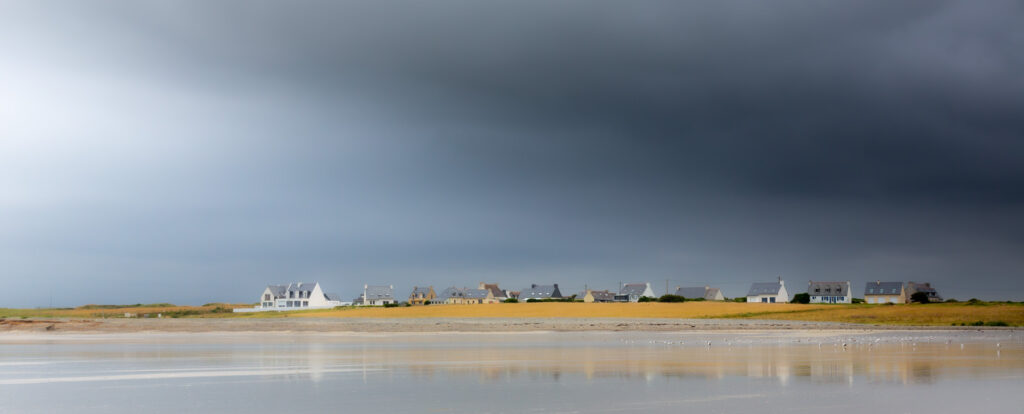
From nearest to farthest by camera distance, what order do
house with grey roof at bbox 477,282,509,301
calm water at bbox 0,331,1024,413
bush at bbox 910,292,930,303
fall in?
calm water at bbox 0,331,1024,413 → bush at bbox 910,292,930,303 → house with grey roof at bbox 477,282,509,301

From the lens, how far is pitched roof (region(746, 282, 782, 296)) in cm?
14938

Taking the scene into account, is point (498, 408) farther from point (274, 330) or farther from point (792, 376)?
point (274, 330)

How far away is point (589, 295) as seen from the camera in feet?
538

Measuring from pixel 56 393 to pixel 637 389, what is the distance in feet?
44.1

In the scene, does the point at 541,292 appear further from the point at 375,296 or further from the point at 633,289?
the point at 375,296

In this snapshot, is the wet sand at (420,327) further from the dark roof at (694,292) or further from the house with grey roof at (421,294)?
the house with grey roof at (421,294)

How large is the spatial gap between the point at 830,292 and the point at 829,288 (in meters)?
1.33

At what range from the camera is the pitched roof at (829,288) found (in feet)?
504

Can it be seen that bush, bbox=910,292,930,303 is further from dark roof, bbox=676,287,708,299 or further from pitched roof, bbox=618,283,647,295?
pitched roof, bbox=618,283,647,295

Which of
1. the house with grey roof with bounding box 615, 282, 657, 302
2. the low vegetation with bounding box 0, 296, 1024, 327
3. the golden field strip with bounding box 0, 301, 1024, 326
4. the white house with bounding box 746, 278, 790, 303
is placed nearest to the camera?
the low vegetation with bounding box 0, 296, 1024, 327

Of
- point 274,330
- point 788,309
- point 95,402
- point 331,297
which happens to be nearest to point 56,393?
point 95,402

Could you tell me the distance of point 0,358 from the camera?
30703mm

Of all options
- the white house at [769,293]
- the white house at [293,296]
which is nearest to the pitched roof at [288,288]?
the white house at [293,296]

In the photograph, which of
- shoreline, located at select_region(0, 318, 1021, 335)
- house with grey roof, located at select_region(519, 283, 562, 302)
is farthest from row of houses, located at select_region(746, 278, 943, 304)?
shoreline, located at select_region(0, 318, 1021, 335)
